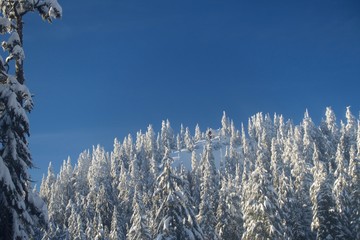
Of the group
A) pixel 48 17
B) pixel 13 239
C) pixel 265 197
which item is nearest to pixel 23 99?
pixel 48 17

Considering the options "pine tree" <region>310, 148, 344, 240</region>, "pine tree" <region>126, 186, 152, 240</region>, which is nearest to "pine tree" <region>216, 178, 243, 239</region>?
"pine tree" <region>310, 148, 344, 240</region>

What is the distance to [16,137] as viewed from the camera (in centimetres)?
1321

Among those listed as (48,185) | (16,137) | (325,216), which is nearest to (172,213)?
(16,137)

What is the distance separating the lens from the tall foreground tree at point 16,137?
40.7ft

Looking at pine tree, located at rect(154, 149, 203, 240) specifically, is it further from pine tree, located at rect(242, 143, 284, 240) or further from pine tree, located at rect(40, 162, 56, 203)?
pine tree, located at rect(40, 162, 56, 203)

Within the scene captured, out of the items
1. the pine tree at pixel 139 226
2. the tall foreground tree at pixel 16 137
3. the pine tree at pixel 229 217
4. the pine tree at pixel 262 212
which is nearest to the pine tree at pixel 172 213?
the pine tree at pixel 262 212

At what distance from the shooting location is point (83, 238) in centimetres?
5872

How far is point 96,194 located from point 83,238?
44227 millimetres

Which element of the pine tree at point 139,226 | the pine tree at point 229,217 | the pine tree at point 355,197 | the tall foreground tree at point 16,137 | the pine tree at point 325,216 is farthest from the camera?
the pine tree at point 229,217

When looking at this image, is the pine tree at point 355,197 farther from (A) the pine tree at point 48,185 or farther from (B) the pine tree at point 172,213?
(A) the pine tree at point 48,185

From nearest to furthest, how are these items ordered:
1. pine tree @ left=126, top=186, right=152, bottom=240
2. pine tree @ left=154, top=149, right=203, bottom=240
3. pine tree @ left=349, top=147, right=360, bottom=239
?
pine tree @ left=154, top=149, right=203, bottom=240, pine tree @ left=126, top=186, right=152, bottom=240, pine tree @ left=349, top=147, right=360, bottom=239

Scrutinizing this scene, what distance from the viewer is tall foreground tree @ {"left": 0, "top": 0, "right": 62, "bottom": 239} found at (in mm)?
12391

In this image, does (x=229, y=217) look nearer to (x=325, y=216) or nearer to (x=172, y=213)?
(x=325, y=216)

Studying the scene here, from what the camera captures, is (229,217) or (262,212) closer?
(262,212)
